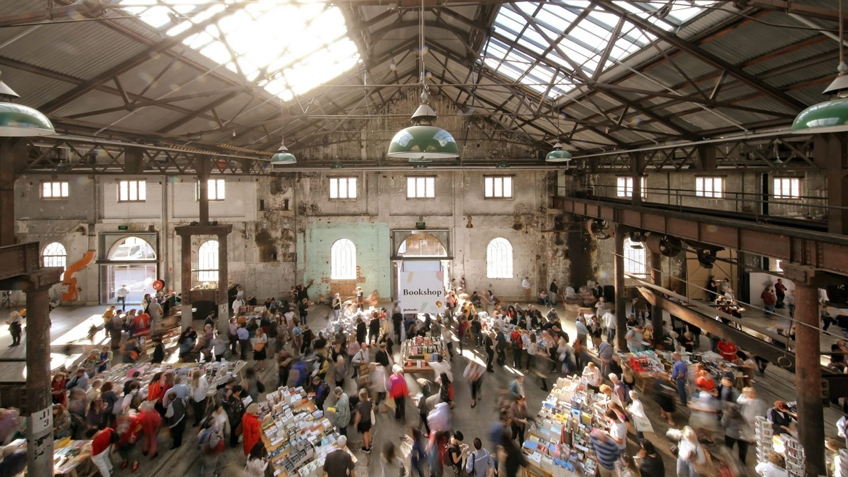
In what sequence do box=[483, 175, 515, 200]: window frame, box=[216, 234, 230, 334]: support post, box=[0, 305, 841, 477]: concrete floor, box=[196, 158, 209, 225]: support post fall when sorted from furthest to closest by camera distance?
box=[483, 175, 515, 200]: window frame
box=[216, 234, 230, 334]: support post
box=[196, 158, 209, 225]: support post
box=[0, 305, 841, 477]: concrete floor

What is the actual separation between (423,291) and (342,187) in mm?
10168

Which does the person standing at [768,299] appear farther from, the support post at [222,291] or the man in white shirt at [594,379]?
the support post at [222,291]

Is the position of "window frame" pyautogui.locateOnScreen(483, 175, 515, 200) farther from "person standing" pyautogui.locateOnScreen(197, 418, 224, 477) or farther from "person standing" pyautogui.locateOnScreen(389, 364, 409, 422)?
"person standing" pyautogui.locateOnScreen(197, 418, 224, 477)

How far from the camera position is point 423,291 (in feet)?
37.8

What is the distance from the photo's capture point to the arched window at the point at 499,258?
20031mm

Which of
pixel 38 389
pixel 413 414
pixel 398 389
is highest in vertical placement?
pixel 38 389

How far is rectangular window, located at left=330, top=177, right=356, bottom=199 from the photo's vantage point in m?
20.1

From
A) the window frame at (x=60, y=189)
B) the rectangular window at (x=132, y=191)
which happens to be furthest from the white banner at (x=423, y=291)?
the window frame at (x=60, y=189)

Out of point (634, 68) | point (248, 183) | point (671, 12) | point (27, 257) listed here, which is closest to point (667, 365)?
point (634, 68)

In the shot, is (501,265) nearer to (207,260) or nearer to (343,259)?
(343,259)

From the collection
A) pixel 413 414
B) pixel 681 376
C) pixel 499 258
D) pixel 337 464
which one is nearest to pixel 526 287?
pixel 499 258

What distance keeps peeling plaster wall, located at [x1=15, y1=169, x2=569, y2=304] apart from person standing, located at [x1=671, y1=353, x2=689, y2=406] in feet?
33.5

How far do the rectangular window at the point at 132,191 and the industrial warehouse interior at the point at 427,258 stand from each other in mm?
98

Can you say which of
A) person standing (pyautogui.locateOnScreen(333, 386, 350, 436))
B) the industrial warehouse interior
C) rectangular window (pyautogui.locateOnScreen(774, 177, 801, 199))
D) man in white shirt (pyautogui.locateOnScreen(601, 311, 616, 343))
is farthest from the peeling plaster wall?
person standing (pyautogui.locateOnScreen(333, 386, 350, 436))
